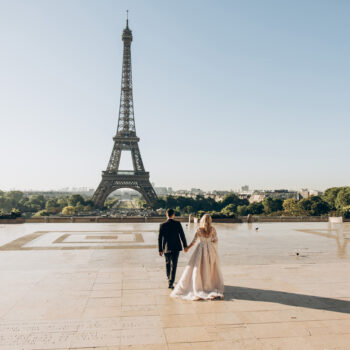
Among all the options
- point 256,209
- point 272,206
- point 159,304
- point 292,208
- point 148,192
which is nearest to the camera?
point 159,304

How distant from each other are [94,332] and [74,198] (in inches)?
3581

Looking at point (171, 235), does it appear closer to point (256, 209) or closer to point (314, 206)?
point (314, 206)

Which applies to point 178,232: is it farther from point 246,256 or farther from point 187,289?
point 246,256

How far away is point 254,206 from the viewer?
80.9m

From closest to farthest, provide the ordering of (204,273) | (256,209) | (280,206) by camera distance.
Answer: (204,273) → (280,206) → (256,209)

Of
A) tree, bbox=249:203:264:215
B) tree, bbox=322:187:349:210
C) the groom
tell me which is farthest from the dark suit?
tree, bbox=322:187:349:210

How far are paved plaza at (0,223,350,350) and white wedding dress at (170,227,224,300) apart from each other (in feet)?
0.98

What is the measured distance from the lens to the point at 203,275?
7.08 meters

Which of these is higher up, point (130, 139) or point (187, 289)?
point (130, 139)

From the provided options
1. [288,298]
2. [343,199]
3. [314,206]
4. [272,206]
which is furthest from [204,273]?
[272,206]

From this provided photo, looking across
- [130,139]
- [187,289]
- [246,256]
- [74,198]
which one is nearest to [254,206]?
[130,139]

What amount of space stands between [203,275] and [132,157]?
2736 inches

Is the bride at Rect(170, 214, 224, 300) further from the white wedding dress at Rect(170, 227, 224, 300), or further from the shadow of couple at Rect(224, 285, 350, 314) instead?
the shadow of couple at Rect(224, 285, 350, 314)

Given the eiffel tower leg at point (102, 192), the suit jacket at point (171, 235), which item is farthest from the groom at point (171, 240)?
the eiffel tower leg at point (102, 192)
